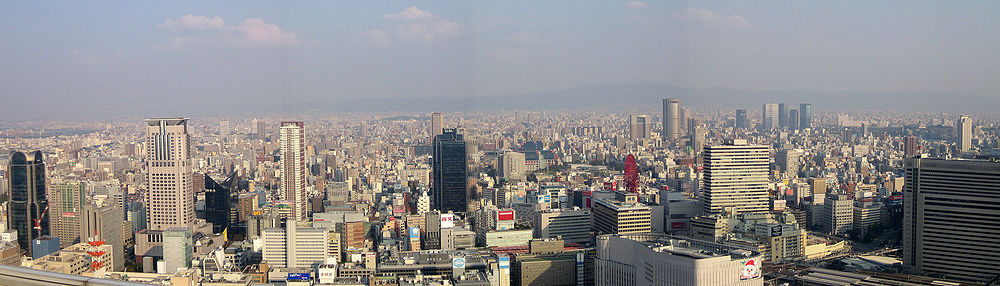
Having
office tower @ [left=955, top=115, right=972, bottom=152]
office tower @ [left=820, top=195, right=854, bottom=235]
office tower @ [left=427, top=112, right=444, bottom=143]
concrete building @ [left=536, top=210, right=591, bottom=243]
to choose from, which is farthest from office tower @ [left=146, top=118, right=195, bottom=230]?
office tower @ [left=955, top=115, right=972, bottom=152]

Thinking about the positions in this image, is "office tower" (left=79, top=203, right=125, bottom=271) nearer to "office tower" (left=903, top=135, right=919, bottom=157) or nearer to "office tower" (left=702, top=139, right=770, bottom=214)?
"office tower" (left=702, top=139, right=770, bottom=214)

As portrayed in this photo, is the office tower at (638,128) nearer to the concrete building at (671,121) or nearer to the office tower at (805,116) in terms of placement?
the concrete building at (671,121)

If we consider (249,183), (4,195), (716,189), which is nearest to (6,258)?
(4,195)

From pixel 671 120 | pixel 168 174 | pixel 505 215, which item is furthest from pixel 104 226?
pixel 671 120

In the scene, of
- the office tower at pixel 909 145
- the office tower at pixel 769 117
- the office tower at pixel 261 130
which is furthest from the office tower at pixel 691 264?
the office tower at pixel 769 117

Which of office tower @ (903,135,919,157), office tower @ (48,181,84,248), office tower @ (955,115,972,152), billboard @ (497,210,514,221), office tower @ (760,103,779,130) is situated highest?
office tower @ (760,103,779,130)

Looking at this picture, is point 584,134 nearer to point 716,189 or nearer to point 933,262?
point 716,189

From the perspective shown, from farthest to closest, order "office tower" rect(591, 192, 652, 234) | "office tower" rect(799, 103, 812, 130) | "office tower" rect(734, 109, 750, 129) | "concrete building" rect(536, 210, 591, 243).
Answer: "office tower" rect(734, 109, 750, 129), "office tower" rect(799, 103, 812, 130), "concrete building" rect(536, 210, 591, 243), "office tower" rect(591, 192, 652, 234)

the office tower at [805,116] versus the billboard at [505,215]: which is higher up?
the office tower at [805,116]
